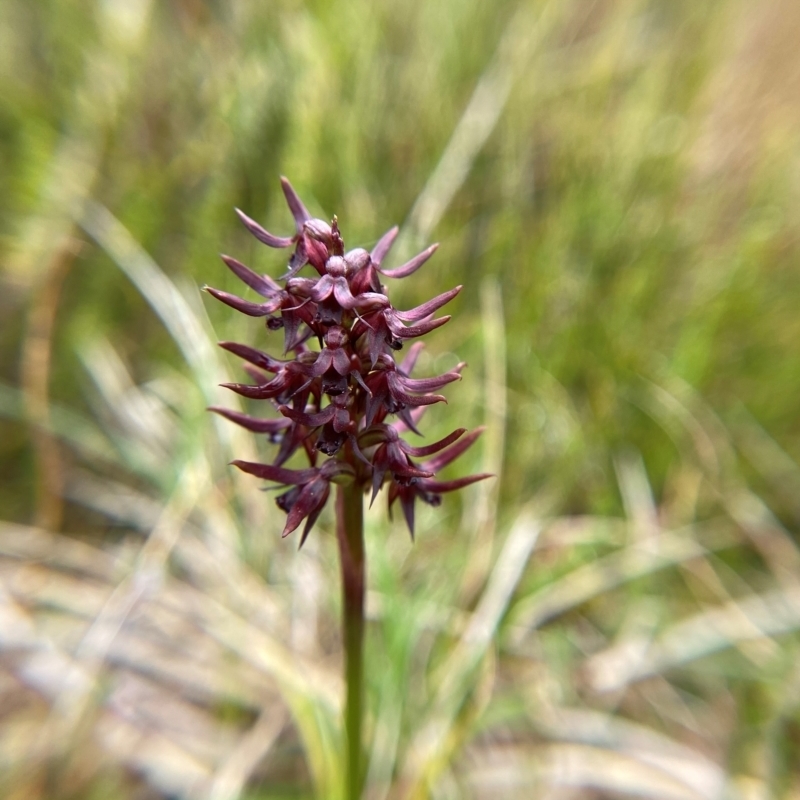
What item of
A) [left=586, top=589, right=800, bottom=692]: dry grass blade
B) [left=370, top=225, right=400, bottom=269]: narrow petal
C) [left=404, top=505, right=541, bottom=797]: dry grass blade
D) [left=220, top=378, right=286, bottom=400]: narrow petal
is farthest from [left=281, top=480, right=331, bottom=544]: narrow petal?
[left=586, top=589, right=800, bottom=692]: dry grass blade

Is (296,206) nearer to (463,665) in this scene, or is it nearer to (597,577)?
(463,665)

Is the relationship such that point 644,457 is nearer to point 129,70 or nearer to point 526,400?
point 526,400

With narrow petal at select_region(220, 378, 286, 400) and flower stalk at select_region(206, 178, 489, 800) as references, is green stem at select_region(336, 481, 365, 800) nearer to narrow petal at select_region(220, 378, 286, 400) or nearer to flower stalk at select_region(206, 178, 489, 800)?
flower stalk at select_region(206, 178, 489, 800)

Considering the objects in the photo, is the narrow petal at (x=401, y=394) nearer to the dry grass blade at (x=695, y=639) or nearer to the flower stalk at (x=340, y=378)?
the flower stalk at (x=340, y=378)

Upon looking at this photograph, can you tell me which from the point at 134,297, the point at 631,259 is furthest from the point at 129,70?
the point at 631,259

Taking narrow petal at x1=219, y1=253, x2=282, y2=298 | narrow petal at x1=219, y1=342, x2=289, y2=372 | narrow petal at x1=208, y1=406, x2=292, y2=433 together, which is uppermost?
narrow petal at x1=219, y1=253, x2=282, y2=298

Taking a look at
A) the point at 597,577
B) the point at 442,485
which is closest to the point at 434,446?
the point at 442,485

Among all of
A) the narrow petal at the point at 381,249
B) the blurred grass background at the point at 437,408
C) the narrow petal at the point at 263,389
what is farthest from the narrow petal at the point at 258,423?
the blurred grass background at the point at 437,408
